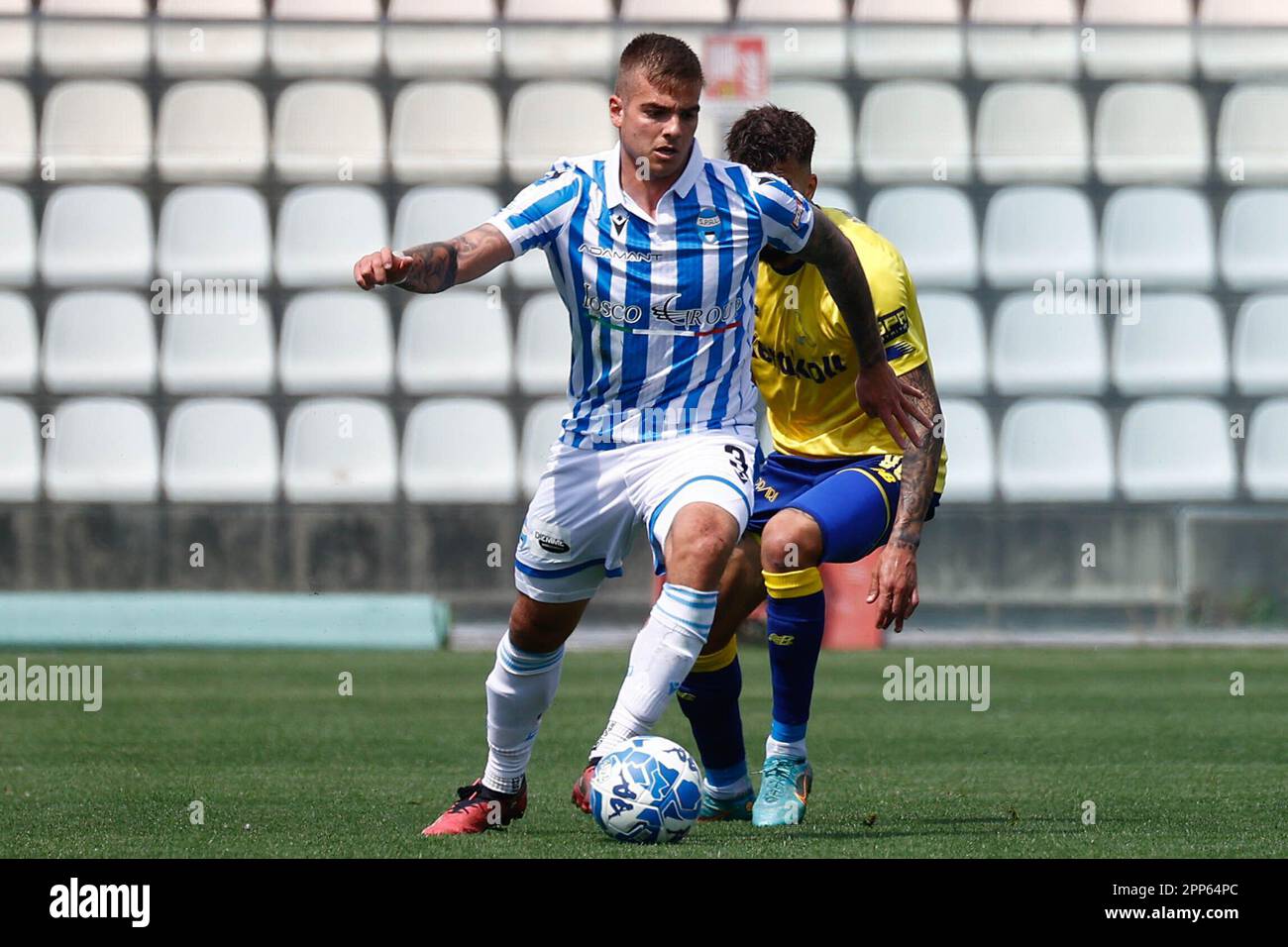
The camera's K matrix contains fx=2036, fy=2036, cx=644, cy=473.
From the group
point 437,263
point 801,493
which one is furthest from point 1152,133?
point 437,263

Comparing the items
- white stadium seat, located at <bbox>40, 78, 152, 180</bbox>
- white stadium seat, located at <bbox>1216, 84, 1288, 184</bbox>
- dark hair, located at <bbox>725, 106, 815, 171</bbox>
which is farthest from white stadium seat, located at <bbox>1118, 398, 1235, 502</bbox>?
dark hair, located at <bbox>725, 106, 815, 171</bbox>

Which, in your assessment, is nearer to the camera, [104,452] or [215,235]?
[104,452]

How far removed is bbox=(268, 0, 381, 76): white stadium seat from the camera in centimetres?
1581

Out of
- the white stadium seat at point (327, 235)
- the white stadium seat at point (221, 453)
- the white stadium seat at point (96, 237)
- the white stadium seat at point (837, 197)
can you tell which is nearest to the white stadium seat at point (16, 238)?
the white stadium seat at point (96, 237)

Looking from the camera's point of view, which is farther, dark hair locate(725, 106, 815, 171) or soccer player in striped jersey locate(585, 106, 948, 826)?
dark hair locate(725, 106, 815, 171)

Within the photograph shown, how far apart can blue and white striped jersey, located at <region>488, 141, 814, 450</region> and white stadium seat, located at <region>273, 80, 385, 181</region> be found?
1046 centimetres

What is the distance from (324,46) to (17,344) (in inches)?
130

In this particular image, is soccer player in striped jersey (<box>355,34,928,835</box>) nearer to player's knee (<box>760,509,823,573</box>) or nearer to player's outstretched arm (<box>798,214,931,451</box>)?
player's outstretched arm (<box>798,214,931,451</box>)

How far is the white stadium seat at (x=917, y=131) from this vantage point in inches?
614

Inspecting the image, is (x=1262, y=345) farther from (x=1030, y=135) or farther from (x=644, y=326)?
(x=644, y=326)

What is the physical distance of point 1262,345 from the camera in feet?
49.8
